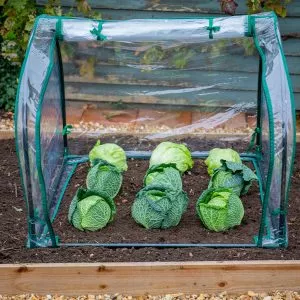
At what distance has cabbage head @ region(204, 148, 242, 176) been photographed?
6090 mm

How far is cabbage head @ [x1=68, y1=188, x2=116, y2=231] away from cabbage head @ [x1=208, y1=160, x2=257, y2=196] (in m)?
0.83

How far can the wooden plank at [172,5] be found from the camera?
25.9 ft

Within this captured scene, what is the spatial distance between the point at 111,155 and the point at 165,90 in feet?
2.82

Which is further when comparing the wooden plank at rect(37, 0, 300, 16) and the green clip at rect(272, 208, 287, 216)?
the wooden plank at rect(37, 0, 300, 16)

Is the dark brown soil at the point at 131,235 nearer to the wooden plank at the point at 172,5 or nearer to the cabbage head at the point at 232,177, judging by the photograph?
the cabbage head at the point at 232,177

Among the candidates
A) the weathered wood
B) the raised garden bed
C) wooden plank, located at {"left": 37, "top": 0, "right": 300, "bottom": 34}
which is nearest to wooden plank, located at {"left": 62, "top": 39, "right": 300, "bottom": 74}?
the weathered wood

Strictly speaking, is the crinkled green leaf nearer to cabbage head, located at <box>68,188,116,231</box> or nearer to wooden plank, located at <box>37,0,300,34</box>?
cabbage head, located at <box>68,188,116,231</box>

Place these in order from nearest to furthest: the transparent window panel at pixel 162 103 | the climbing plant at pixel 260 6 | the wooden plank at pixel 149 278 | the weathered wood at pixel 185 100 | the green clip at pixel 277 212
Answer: the wooden plank at pixel 149 278 → the green clip at pixel 277 212 → the transparent window panel at pixel 162 103 → the weathered wood at pixel 185 100 → the climbing plant at pixel 260 6

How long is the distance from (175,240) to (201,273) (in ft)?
1.70

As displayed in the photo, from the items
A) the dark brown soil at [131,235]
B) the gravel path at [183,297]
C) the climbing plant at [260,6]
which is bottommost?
the gravel path at [183,297]

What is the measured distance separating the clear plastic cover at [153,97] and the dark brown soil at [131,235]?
0.13 meters

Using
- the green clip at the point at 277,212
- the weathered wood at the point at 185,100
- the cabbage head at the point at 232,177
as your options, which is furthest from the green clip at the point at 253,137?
the green clip at the point at 277,212

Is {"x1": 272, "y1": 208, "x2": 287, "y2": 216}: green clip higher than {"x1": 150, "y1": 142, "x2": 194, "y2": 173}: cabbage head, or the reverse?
{"x1": 150, "y1": 142, "x2": 194, "y2": 173}: cabbage head

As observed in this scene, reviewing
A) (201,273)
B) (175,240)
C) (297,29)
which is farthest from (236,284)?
(297,29)
